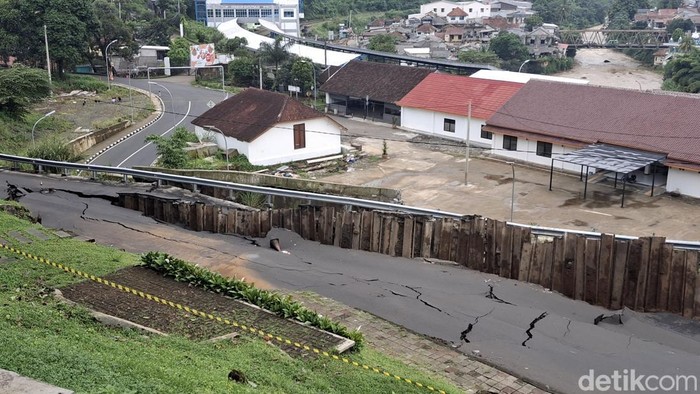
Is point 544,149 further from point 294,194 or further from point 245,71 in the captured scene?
point 245,71

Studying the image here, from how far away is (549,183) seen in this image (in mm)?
35438

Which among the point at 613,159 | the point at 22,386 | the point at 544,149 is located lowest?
the point at 544,149

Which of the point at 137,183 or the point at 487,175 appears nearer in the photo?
the point at 137,183

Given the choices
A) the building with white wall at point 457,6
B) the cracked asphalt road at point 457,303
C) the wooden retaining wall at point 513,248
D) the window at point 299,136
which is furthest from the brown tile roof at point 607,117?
the building with white wall at point 457,6

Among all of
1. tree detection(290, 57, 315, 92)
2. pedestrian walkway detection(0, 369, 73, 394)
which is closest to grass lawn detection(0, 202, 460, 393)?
pedestrian walkway detection(0, 369, 73, 394)

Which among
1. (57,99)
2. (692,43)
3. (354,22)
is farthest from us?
(354,22)

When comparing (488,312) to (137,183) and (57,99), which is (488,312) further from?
(57,99)

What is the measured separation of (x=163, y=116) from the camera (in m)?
53.4

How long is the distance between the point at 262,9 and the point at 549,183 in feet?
273

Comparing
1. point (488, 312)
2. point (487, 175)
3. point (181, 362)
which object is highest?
point (181, 362)

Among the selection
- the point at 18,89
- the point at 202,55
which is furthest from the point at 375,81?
the point at 202,55

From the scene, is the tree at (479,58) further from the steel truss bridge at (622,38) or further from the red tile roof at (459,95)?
the red tile roof at (459,95)

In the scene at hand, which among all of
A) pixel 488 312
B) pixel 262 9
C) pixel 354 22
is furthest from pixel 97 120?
pixel 354 22

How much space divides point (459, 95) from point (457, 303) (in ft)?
105
